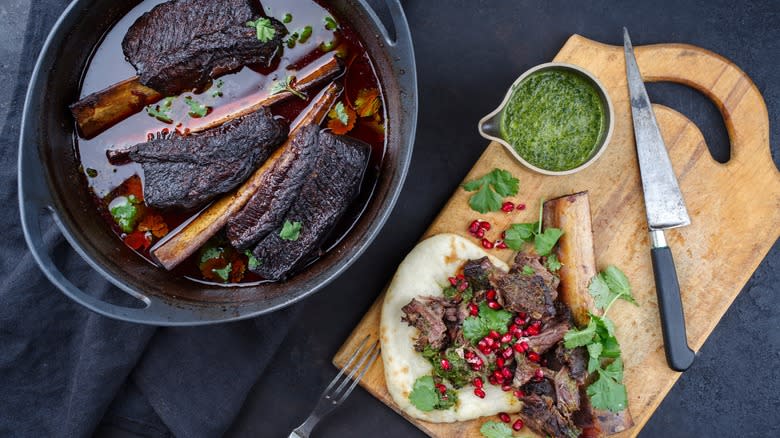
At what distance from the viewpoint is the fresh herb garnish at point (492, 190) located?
4.04 meters

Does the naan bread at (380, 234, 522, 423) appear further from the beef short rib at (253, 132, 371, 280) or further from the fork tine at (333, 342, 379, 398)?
the beef short rib at (253, 132, 371, 280)

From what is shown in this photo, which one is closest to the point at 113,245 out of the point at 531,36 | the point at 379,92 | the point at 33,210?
the point at 33,210

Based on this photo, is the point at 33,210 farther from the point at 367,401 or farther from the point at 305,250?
the point at 367,401

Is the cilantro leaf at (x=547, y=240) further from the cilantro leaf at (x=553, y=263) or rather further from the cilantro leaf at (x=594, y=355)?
the cilantro leaf at (x=594, y=355)

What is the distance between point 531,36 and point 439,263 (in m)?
1.84

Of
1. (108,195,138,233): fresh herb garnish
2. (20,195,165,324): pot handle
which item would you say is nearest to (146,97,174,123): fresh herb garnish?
(108,195,138,233): fresh herb garnish

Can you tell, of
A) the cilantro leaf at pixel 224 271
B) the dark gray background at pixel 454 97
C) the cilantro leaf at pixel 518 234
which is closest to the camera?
the cilantro leaf at pixel 224 271

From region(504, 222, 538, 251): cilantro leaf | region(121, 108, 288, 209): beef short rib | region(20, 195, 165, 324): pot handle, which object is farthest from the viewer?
region(504, 222, 538, 251): cilantro leaf

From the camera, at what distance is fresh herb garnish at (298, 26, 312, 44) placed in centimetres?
371

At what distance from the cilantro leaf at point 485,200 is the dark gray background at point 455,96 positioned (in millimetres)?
427

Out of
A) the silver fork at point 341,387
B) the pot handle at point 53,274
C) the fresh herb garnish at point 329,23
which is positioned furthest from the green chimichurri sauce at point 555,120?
the pot handle at point 53,274

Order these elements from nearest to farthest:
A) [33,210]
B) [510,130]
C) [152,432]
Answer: [33,210] → [510,130] → [152,432]

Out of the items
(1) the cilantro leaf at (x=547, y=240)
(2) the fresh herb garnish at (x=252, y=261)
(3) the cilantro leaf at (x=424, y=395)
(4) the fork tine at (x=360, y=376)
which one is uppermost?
(2) the fresh herb garnish at (x=252, y=261)

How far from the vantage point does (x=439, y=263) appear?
13.8 feet
